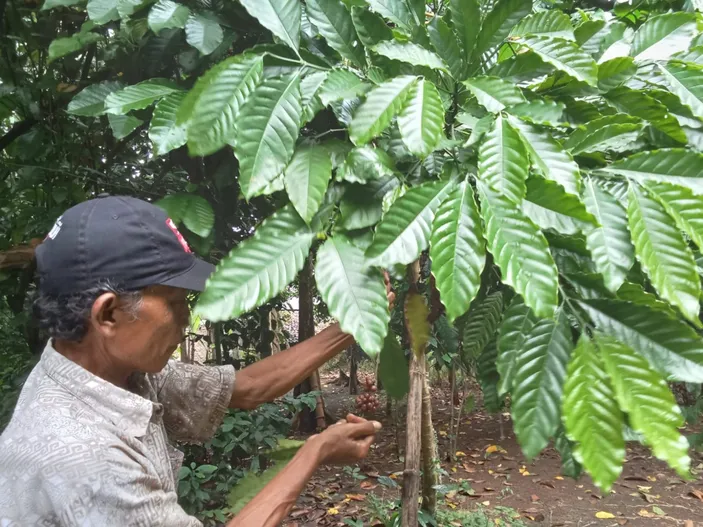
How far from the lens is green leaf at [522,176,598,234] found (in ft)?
1.57

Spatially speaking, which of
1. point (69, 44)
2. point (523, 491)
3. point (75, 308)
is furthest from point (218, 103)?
point (523, 491)

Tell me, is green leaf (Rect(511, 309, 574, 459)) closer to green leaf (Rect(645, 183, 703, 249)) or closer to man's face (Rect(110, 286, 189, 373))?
green leaf (Rect(645, 183, 703, 249))

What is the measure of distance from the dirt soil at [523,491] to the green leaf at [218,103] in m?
1.61

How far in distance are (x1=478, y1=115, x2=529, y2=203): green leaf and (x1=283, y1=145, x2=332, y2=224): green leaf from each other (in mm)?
172

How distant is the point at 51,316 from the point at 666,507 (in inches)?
106

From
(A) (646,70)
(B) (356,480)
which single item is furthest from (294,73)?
(B) (356,480)

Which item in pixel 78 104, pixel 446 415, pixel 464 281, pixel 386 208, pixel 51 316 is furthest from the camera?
pixel 446 415

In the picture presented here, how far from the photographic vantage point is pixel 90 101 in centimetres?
101

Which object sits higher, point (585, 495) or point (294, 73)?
point (294, 73)

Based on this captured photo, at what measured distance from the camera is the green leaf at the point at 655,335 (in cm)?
46

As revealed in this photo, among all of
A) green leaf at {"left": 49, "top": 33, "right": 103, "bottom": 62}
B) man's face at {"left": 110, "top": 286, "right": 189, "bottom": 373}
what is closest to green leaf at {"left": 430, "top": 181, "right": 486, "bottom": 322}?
man's face at {"left": 110, "top": 286, "right": 189, "bottom": 373}

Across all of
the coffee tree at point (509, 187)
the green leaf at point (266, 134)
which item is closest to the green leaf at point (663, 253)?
the coffee tree at point (509, 187)

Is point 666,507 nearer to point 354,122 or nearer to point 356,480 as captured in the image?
point 356,480

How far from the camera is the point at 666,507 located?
2416mm
